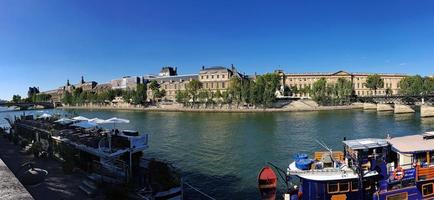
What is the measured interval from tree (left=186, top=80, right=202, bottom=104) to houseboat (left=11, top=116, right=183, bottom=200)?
107 m

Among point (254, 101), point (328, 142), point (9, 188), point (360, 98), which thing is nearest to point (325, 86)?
point (360, 98)

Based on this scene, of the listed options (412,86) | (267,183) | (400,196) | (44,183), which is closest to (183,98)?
(412,86)

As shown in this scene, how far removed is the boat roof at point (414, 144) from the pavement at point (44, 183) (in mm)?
18263

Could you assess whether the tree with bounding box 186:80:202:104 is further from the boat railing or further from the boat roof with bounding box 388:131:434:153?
the boat railing

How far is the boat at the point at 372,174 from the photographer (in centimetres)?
1761

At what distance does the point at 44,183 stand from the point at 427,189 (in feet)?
75.1

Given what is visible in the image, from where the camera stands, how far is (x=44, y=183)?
20.9 meters

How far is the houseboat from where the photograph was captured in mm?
19328

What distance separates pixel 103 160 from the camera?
23375 mm

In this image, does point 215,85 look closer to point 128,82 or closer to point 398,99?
point 128,82

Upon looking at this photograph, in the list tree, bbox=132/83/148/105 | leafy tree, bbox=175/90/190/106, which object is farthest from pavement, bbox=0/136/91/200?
tree, bbox=132/83/148/105

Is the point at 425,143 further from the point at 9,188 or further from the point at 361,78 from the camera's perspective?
the point at 361,78

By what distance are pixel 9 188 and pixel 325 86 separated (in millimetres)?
147984

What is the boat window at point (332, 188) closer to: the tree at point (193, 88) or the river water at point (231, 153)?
the river water at point (231, 153)
